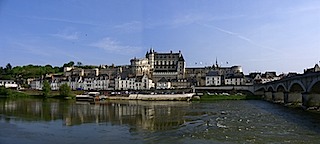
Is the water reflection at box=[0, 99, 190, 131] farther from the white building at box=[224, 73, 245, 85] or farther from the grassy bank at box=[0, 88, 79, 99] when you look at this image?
the white building at box=[224, 73, 245, 85]

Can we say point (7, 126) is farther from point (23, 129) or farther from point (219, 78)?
point (219, 78)

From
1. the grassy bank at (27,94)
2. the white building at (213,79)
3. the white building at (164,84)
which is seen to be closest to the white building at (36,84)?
the grassy bank at (27,94)

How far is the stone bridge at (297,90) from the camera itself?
29.3 meters

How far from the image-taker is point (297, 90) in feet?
128

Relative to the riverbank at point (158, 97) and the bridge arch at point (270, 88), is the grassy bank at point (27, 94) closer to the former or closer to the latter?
the riverbank at point (158, 97)

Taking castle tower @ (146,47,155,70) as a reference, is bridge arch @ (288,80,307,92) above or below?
below

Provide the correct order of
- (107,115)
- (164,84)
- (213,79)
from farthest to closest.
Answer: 1. (213,79)
2. (164,84)
3. (107,115)

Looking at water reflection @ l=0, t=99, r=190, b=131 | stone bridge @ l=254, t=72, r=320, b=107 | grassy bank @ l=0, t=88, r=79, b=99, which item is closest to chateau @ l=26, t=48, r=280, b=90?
grassy bank @ l=0, t=88, r=79, b=99

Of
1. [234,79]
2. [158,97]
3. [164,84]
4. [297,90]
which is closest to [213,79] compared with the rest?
[234,79]

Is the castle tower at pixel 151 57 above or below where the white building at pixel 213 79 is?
above

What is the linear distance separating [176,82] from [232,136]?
61.4m

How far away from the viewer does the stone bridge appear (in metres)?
29.3

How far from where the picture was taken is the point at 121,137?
15.5 m

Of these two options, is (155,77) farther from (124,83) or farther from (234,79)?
(234,79)
